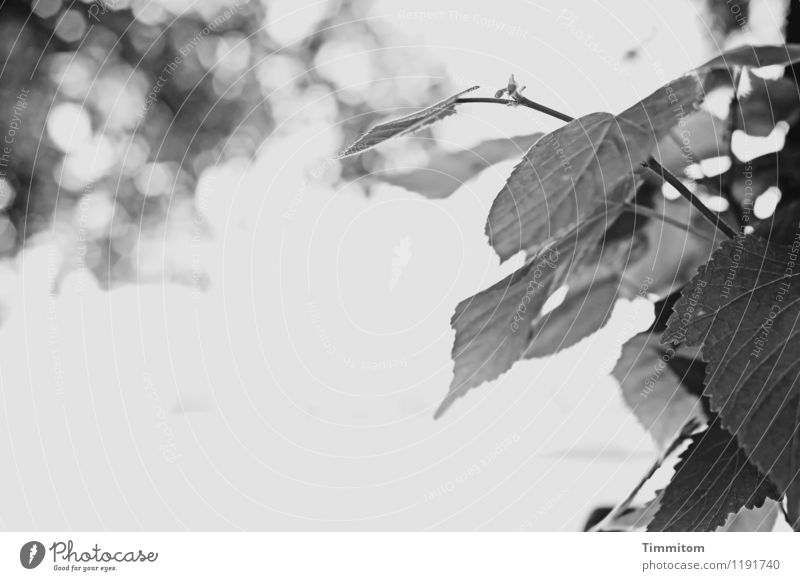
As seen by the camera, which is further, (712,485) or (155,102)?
(155,102)

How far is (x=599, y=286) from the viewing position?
21 centimetres

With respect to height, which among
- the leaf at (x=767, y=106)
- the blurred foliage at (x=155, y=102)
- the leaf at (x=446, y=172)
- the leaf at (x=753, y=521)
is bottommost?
the leaf at (x=753, y=521)

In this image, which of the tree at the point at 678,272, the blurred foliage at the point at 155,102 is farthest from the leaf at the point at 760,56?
the blurred foliage at the point at 155,102

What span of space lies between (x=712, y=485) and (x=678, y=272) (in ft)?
0.23

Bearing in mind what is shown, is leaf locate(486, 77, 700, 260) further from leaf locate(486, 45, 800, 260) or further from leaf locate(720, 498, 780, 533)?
leaf locate(720, 498, 780, 533)

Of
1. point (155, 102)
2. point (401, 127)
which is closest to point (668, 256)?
point (401, 127)

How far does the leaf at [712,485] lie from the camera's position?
0.53 feet

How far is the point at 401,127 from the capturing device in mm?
144

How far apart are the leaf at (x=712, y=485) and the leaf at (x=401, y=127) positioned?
10cm

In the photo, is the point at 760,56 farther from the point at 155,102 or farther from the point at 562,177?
the point at 155,102

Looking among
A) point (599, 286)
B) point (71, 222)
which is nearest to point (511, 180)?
point (599, 286)

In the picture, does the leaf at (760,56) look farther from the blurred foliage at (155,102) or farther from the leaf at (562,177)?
the blurred foliage at (155,102)

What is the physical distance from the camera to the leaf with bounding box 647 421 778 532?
0.53ft
